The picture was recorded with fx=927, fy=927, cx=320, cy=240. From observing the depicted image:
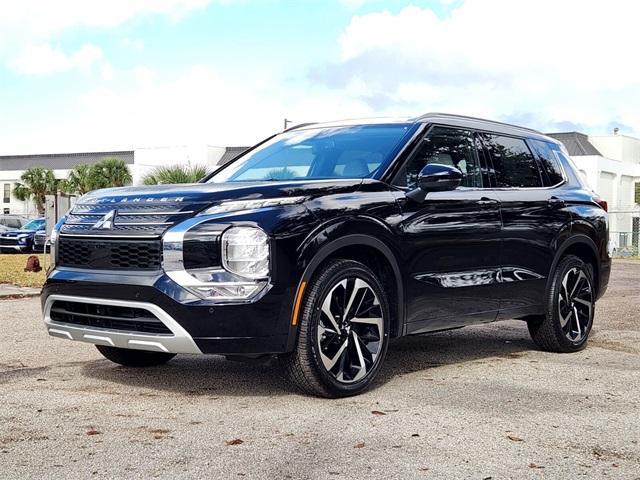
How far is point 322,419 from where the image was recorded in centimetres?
520

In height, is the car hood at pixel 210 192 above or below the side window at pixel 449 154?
below

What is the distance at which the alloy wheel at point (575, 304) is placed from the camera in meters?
7.84

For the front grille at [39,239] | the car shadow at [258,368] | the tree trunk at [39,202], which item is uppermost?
the car shadow at [258,368]

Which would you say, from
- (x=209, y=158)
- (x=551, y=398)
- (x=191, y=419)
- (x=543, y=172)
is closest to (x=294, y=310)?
(x=191, y=419)

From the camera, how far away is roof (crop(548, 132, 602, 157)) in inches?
2936

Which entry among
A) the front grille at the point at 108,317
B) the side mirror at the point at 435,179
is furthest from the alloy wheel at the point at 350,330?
the front grille at the point at 108,317

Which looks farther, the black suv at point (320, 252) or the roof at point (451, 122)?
the roof at point (451, 122)

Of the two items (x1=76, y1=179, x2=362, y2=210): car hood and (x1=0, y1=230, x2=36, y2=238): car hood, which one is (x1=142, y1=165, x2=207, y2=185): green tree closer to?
(x1=0, y1=230, x2=36, y2=238): car hood

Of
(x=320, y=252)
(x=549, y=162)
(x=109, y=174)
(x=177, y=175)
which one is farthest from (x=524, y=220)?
(x=109, y=174)

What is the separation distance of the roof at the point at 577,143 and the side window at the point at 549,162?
221 feet

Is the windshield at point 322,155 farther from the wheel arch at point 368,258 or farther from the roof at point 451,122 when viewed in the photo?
the wheel arch at point 368,258

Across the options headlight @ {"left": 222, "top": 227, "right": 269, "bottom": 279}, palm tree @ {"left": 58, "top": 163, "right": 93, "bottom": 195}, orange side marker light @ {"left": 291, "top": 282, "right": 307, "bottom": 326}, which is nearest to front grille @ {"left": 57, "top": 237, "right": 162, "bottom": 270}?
headlight @ {"left": 222, "top": 227, "right": 269, "bottom": 279}

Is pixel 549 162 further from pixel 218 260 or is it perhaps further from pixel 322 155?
pixel 218 260

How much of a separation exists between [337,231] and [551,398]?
5.74 ft
